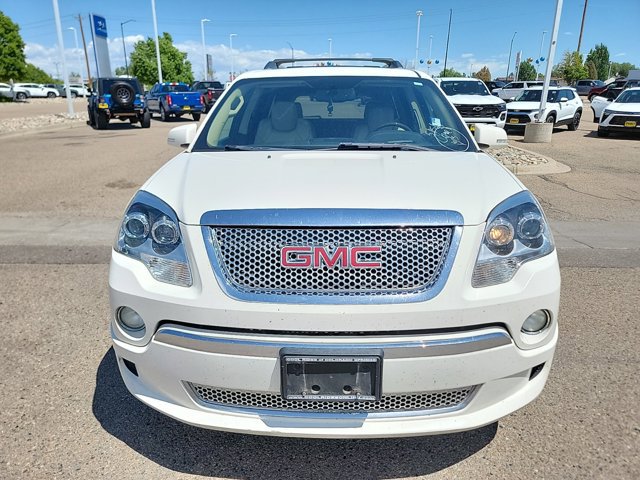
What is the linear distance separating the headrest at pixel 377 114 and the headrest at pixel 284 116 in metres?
0.49

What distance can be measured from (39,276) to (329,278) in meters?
3.72

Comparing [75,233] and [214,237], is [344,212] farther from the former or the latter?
[75,233]

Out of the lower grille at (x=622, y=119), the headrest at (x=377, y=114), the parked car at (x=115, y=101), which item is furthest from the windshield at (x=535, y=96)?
the headrest at (x=377, y=114)

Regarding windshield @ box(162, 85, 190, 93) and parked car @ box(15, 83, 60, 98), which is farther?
parked car @ box(15, 83, 60, 98)

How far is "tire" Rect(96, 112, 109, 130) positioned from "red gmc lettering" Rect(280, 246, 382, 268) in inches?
776

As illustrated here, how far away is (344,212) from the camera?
196cm

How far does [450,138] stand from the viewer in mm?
3146

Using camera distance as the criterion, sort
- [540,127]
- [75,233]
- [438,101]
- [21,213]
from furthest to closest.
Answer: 1. [540,127]
2. [21,213]
3. [75,233]
4. [438,101]

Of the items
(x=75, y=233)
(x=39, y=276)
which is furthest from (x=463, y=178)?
(x=75, y=233)

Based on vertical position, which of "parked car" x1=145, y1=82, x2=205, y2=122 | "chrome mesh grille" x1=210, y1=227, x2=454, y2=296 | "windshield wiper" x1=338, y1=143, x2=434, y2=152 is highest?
"windshield wiper" x1=338, y1=143, x2=434, y2=152

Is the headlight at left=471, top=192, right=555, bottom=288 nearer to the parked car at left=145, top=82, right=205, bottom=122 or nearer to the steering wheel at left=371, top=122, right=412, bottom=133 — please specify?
the steering wheel at left=371, top=122, right=412, bottom=133

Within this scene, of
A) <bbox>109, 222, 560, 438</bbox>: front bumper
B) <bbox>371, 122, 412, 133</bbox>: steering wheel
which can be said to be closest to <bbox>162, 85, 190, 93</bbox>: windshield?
<bbox>371, 122, 412, 133</bbox>: steering wheel

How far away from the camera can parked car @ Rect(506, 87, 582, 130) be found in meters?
16.3

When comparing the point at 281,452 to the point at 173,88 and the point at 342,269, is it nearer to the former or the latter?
the point at 342,269
